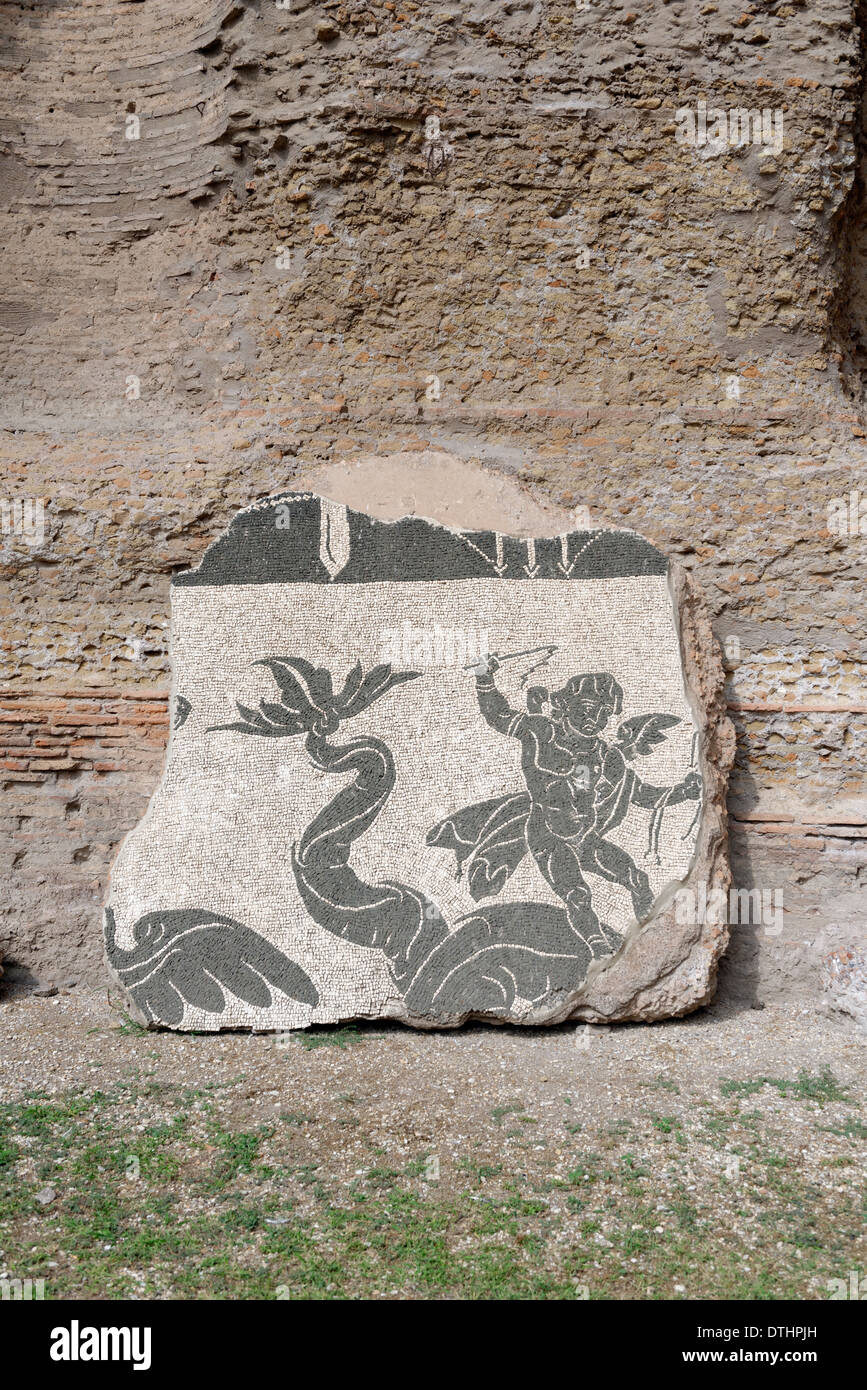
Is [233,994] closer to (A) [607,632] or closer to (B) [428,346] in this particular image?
(A) [607,632]

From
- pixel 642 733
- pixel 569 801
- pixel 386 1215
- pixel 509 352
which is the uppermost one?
pixel 509 352

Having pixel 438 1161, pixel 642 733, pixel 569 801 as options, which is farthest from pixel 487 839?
pixel 438 1161

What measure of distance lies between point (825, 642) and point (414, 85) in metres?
3.07

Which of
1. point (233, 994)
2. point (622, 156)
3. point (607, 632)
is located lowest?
point (233, 994)

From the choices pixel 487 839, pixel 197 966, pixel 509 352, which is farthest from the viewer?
pixel 509 352

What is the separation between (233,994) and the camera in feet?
12.3

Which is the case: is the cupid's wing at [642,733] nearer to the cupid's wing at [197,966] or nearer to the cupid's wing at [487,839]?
the cupid's wing at [487,839]

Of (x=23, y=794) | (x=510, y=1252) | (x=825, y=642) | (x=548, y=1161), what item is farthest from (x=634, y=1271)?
(x=23, y=794)

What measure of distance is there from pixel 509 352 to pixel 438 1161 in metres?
3.44

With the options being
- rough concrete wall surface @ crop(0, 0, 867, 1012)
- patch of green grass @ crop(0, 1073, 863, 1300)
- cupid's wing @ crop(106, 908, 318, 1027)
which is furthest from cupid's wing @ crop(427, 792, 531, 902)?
rough concrete wall surface @ crop(0, 0, 867, 1012)

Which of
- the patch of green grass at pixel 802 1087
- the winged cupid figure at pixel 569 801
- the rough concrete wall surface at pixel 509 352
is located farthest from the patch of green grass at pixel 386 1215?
the rough concrete wall surface at pixel 509 352

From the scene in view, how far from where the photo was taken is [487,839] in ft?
12.8

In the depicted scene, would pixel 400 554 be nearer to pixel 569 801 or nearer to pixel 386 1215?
pixel 569 801

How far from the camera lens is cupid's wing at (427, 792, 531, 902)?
12.6 ft
